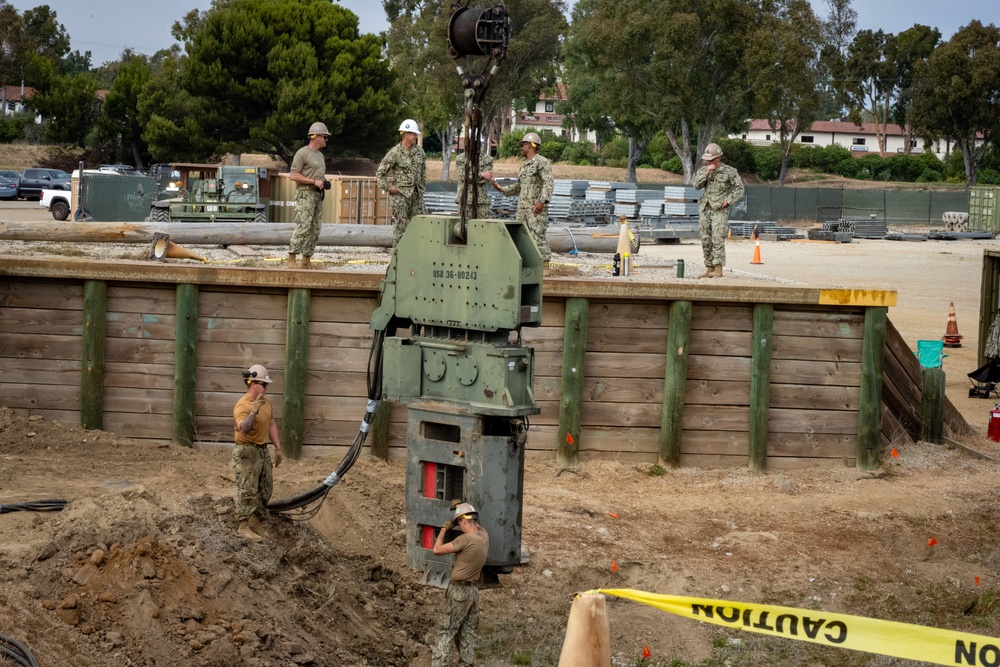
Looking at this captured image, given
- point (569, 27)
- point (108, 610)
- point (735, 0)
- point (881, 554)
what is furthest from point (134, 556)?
point (569, 27)

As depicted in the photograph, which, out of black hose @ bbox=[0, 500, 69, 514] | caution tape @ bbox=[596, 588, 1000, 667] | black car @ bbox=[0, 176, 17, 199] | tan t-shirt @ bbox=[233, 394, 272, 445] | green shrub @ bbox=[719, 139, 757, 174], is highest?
green shrub @ bbox=[719, 139, 757, 174]

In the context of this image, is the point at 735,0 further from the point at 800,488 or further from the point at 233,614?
the point at 233,614

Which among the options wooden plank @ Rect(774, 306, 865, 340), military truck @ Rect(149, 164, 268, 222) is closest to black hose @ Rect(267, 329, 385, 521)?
wooden plank @ Rect(774, 306, 865, 340)

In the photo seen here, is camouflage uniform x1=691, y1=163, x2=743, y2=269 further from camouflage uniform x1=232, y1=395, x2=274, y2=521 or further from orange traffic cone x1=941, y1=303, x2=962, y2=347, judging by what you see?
camouflage uniform x1=232, y1=395, x2=274, y2=521

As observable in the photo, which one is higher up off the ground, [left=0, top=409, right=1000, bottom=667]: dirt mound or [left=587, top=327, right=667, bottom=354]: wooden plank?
[left=587, top=327, right=667, bottom=354]: wooden plank

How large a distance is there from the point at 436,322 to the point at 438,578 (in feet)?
5.89

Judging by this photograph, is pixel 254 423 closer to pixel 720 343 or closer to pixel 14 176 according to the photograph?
pixel 720 343

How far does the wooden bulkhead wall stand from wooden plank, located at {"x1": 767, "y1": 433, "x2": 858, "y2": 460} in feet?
0.54

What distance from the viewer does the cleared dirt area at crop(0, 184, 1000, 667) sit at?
8.44 metres

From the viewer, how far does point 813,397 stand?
13742 mm

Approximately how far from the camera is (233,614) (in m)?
8.73

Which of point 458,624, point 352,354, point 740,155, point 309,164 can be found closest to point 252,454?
point 458,624

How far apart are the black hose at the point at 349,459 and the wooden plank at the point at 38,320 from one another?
13.3 ft

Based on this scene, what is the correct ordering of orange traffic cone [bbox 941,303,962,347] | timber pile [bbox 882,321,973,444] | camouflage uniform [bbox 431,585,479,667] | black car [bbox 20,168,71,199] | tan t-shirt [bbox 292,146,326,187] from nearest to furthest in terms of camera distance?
1. camouflage uniform [bbox 431,585,479,667]
2. timber pile [bbox 882,321,973,444]
3. tan t-shirt [bbox 292,146,326,187]
4. orange traffic cone [bbox 941,303,962,347]
5. black car [bbox 20,168,71,199]
